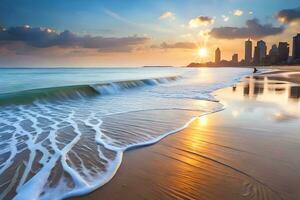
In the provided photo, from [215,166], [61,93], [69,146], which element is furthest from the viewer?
[61,93]

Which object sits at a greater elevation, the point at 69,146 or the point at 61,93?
the point at 61,93

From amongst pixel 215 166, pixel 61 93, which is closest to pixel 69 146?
pixel 215 166

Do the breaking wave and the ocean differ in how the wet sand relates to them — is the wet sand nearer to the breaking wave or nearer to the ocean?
the ocean

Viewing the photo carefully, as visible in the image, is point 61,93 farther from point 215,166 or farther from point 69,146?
point 215,166

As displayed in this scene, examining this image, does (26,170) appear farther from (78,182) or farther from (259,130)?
(259,130)

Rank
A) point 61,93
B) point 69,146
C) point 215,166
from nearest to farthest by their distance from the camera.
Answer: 1. point 215,166
2. point 69,146
3. point 61,93

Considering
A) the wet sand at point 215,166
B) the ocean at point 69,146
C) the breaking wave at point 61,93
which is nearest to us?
the wet sand at point 215,166

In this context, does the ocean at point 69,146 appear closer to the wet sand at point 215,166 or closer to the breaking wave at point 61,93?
the wet sand at point 215,166

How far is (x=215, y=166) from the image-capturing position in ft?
14.0

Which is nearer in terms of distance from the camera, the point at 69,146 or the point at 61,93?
the point at 69,146

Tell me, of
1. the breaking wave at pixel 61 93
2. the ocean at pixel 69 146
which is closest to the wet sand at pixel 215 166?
the ocean at pixel 69 146

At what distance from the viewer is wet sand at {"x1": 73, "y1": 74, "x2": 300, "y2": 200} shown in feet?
11.0

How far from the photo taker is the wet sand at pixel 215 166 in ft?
11.0

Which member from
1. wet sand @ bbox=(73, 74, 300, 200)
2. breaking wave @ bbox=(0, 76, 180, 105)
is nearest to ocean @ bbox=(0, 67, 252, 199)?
wet sand @ bbox=(73, 74, 300, 200)
